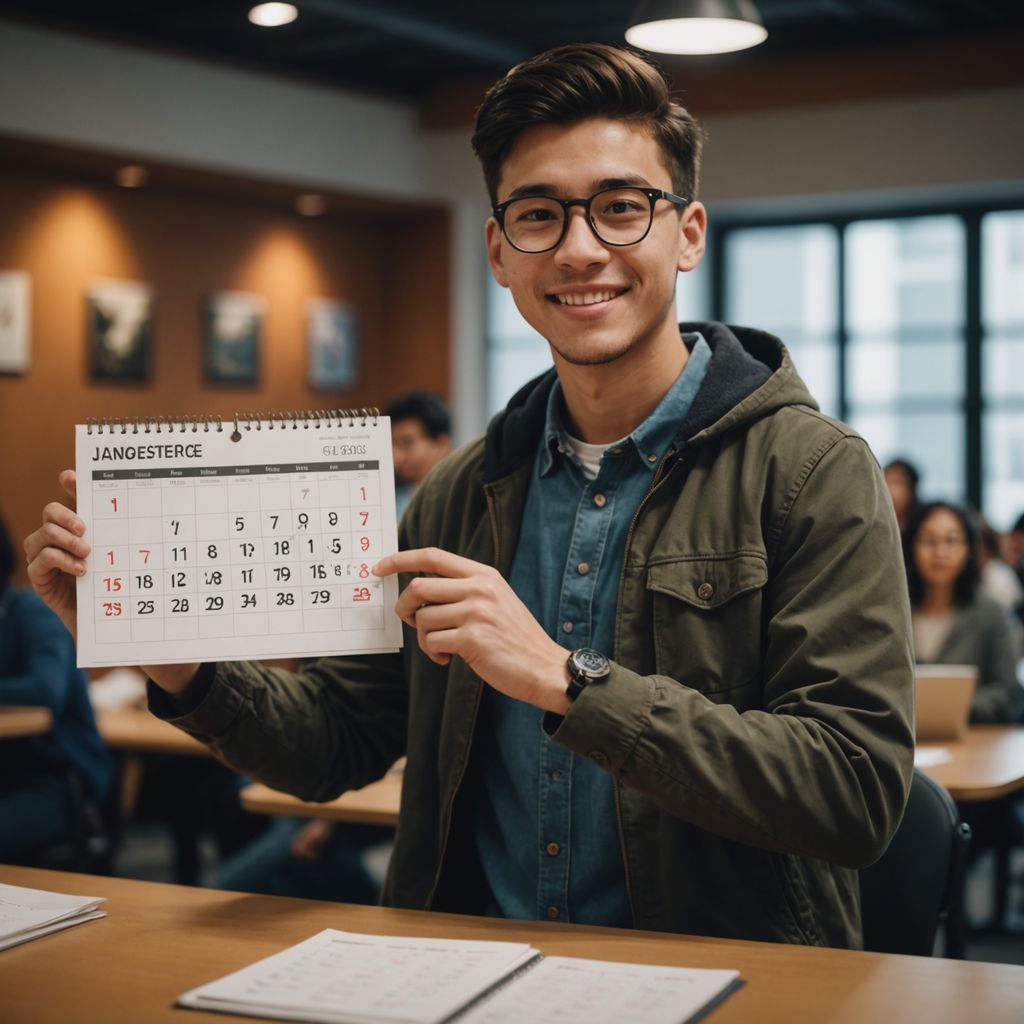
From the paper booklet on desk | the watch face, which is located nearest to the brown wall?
the watch face

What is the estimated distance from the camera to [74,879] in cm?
180

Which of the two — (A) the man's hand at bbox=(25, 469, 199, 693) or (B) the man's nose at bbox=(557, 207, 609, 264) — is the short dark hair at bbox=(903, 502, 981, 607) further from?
(A) the man's hand at bbox=(25, 469, 199, 693)

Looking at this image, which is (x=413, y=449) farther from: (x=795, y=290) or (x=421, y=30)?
(x=795, y=290)

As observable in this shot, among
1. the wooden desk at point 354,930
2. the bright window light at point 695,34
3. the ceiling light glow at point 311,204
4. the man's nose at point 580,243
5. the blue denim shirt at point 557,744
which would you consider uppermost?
the ceiling light glow at point 311,204

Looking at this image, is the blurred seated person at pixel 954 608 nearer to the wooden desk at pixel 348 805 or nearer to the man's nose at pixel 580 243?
the wooden desk at pixel 348 805

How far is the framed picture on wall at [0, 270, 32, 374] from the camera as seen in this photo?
764 cm

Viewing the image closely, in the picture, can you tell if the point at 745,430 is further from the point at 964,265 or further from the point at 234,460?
the point at 964,265

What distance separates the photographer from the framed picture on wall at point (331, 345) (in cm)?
926

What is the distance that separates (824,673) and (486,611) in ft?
1.25

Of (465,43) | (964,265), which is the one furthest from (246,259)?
(964,265)

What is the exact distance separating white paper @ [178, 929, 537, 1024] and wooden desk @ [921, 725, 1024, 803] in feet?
6.27

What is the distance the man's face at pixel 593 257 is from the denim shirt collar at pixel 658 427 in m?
0.09

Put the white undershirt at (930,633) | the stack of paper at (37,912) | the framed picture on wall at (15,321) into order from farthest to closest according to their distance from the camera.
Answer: the framed picture on wall at (15,321) < the white undershirt at (930,633) < the stack of paper at (37,912)

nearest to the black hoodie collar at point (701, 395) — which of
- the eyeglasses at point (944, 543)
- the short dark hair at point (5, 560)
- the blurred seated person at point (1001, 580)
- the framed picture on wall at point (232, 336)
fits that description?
the short dark hair at point (5, 560)
